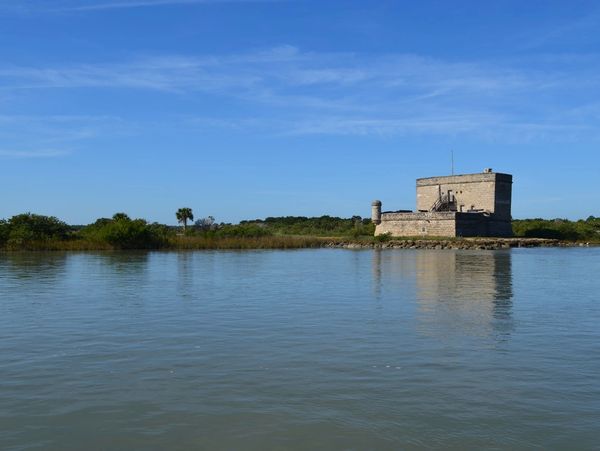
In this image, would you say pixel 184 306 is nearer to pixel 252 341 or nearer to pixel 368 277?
pixel 252 341

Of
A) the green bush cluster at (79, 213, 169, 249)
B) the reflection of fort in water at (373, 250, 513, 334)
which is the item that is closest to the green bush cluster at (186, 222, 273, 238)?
the green bush cluster at (79, 213, 169, 249)

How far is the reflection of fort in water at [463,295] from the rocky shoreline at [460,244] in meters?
25.2

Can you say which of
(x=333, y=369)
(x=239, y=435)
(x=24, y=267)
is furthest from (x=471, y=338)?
(x=24, y=267)

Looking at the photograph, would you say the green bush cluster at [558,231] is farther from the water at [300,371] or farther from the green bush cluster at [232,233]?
the water at [300,371]

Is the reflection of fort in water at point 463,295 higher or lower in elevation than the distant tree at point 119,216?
lower

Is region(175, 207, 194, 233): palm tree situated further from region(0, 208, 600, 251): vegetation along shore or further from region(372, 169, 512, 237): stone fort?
region(372, 169, 512, 237): stone fort

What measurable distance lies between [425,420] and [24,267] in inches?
1019

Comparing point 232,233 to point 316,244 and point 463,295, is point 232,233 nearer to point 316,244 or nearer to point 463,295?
point 316,244

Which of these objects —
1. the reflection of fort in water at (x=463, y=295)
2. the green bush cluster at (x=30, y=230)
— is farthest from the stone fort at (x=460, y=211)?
the green bush cluster at (x=30, y=230)

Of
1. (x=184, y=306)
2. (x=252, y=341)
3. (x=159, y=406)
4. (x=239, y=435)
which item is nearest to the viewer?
(x=239, y=435)

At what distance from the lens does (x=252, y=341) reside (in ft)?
34.1

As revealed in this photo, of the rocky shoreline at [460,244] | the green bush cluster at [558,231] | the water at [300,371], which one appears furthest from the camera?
the green bush cluster at [558,231]

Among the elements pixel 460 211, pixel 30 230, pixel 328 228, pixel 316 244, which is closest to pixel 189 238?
pixel 30 230

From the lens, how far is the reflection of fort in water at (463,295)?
1242 centimetres
